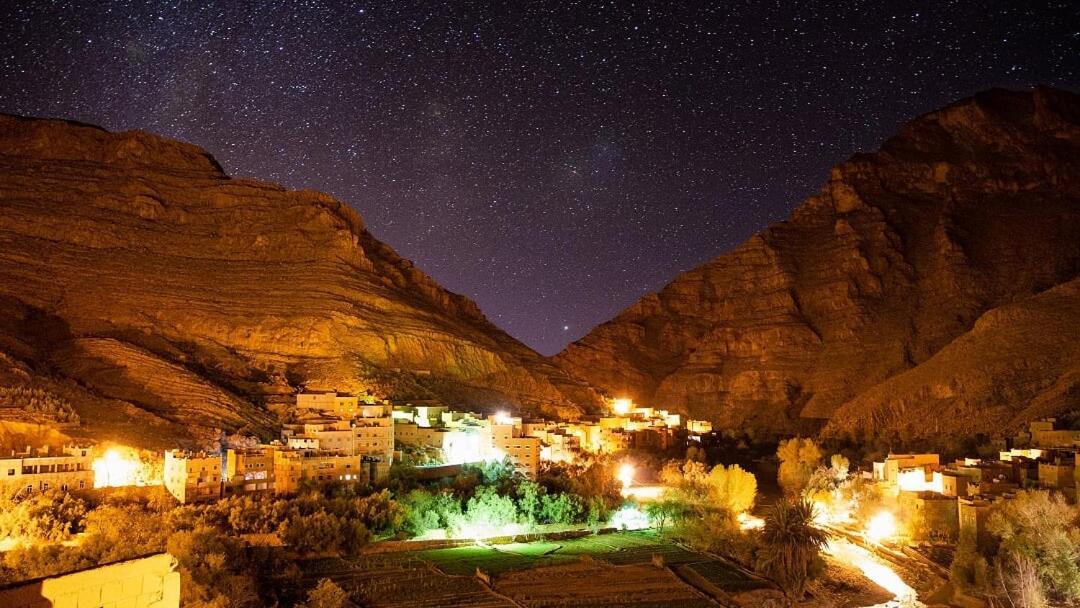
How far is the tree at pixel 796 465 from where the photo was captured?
5106 centimetres

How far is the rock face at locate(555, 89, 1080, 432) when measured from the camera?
263ft

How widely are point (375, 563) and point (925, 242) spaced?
7933cm

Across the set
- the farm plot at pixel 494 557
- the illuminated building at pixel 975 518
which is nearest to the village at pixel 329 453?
the farm plot at pixel 494 557

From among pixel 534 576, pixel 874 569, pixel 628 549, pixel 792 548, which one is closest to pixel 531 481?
pixel 628 549

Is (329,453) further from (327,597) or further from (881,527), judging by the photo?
(881,527)

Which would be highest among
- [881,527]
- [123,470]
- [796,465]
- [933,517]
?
[123,470]

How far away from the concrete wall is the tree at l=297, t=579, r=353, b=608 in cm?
1412

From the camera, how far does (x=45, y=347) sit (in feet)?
152

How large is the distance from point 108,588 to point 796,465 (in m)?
48.1

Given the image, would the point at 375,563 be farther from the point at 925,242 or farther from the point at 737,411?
the point at 925,242

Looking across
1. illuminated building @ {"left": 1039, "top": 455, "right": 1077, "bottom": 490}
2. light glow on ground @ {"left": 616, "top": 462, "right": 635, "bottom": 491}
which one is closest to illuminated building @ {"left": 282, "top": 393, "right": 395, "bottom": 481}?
light glow on ground @ {"left": 616, "top": 462, "right": 635, "bottom": 491}

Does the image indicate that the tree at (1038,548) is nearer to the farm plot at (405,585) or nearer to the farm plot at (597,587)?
the farm plot at (597,587)

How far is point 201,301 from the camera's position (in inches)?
2256

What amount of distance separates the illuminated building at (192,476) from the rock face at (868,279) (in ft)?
166
